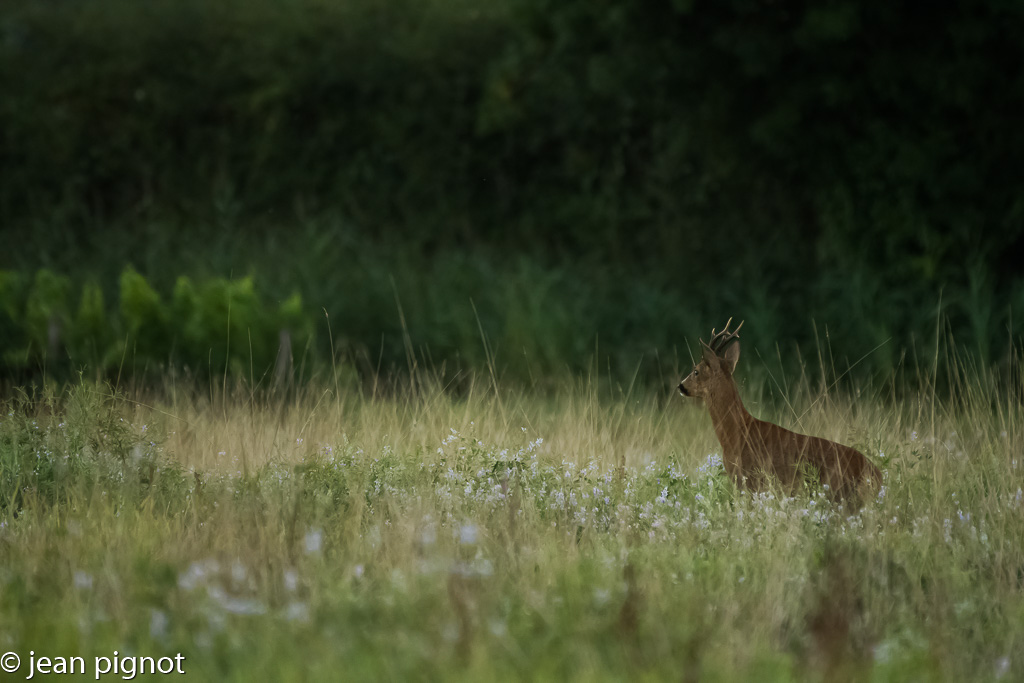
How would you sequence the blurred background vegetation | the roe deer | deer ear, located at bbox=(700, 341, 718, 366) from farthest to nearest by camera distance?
the blurred background vegetation → deer ear, located at bbox=(700, 341, 718, 366) → the roe deer

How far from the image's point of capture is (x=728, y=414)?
4266 millimetres

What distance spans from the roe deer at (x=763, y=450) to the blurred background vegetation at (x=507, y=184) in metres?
1.91

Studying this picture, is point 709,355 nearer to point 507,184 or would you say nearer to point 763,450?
point 763,450

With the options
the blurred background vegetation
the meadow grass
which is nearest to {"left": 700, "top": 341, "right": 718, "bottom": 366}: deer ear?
the meadow grass

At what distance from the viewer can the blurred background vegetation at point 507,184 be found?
26.1 ft

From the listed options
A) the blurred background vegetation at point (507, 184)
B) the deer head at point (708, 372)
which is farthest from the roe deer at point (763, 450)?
the blurred background vegetation at point (507, 184)

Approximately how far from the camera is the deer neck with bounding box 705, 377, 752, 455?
13.9 feet

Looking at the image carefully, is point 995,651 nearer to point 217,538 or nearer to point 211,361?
point 217,538

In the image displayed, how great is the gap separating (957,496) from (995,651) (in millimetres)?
1380

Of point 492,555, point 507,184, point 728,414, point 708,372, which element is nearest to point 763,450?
point 728,414

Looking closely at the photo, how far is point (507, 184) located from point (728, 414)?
26.2 ft

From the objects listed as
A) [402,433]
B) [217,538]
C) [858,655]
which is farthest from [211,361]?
[858,655]

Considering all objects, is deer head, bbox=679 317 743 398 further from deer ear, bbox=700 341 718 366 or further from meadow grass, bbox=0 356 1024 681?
meadow grass, bbox=0 356 1024 681

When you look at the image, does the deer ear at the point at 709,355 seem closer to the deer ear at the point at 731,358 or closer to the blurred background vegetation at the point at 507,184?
the deer ear at the point at 731,358
